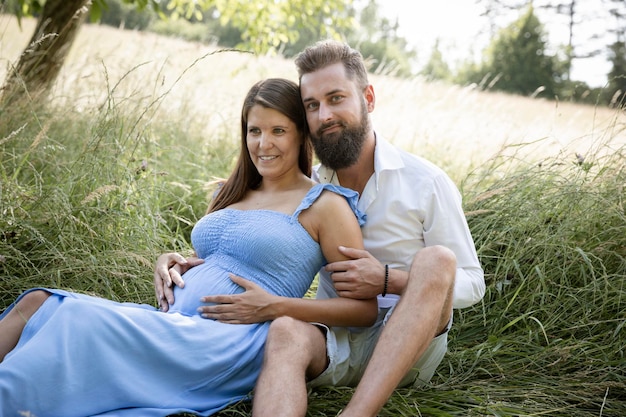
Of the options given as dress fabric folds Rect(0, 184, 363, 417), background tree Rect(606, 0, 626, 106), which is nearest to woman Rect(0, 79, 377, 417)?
dress fabric folds Rect(0, 184, 363, 417)

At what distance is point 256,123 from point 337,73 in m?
0.45

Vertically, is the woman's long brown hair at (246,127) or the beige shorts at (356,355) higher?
the woman's long brown hair at (246,127)

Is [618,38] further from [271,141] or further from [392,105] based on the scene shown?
[271,141]

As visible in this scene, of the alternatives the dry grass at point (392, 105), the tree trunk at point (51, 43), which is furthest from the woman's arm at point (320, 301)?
the tree trunk at point (51, 43)

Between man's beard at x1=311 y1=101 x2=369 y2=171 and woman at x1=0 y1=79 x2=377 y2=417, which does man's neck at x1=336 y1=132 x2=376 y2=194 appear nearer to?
man's beard at x1=311 y1=101 x2=369 y2=171

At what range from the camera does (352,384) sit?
295cm

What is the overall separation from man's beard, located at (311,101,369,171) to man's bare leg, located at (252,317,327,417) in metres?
0.84

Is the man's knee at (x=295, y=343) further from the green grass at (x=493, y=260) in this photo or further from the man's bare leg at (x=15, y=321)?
the man's bare leg at (x=15, y=321)

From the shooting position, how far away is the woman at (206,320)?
2.27 m

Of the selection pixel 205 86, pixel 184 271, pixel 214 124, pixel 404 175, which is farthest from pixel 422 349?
pixel 205 86

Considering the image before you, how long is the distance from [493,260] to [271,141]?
1.62m

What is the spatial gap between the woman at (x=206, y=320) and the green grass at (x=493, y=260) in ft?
1.11

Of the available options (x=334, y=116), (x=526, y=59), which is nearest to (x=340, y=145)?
(x=334, y=116)

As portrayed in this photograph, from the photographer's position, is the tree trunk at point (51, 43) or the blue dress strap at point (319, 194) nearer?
the blue dress strap at point (319, 194)
